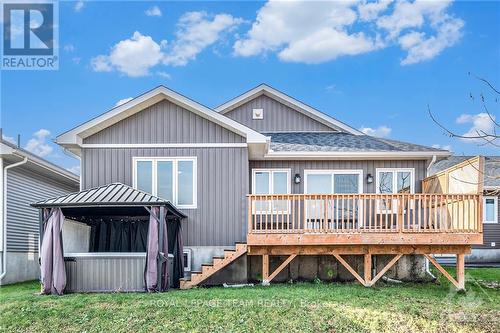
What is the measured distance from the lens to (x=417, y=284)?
469 inches

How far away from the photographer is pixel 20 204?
13719mm

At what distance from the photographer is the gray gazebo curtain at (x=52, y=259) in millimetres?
9961

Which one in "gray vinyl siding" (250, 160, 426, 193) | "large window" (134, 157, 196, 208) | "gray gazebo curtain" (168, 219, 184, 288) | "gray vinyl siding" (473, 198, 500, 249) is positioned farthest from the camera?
"gray vinyl siding" (473, 198, 500, 249)

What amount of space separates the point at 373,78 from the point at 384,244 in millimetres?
13177

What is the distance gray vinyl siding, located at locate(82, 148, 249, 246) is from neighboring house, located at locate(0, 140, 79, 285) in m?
2.15

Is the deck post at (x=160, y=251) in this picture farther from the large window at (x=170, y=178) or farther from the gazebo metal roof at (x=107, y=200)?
the large window at (x=170, y=178)

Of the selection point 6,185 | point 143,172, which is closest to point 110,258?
point 143,172

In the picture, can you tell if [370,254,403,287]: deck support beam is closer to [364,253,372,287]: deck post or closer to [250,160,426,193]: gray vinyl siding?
[364,253,372,287]: deck post

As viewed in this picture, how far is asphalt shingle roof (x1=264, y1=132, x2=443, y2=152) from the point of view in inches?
525

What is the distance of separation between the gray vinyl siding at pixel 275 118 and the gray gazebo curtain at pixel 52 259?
7.52 meters

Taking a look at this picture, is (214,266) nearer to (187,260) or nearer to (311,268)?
(187,260)

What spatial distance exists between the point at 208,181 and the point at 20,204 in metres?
5.62

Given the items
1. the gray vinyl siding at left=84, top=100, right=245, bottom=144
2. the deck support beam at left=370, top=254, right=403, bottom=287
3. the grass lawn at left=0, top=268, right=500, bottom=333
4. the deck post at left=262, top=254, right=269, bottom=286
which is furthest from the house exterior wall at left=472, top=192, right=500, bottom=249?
the gray vinyl siding at left=84, top=100, right=245, bottom=144

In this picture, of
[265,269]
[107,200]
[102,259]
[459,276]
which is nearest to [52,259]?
[102,259]
